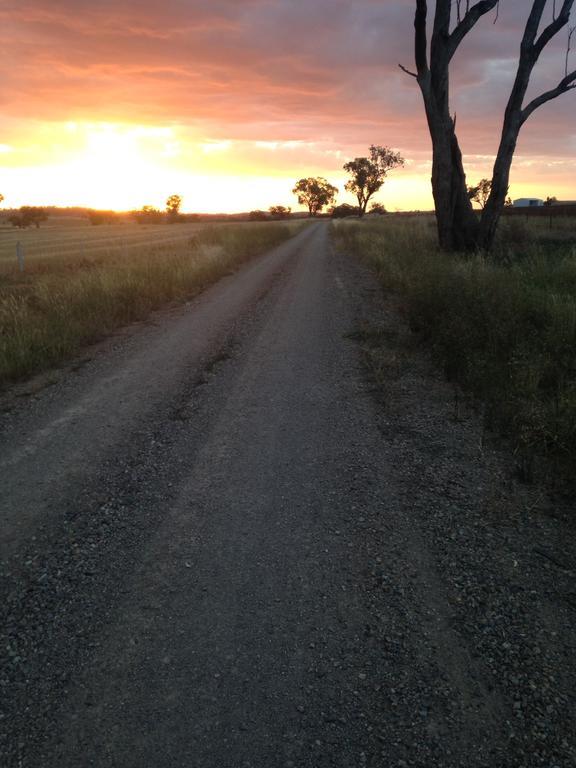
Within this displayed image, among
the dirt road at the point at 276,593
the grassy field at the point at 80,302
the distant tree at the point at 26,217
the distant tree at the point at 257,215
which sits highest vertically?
the distant tree at the point at 257,215

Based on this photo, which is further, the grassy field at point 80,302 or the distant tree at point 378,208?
the distant tree at point 378,208

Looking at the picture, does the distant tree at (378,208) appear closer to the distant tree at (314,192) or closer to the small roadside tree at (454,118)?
the distant tree at (314,192)

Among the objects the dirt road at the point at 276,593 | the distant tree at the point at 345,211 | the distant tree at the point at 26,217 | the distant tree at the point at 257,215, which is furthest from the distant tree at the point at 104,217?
the dirt road at the point at 276,593

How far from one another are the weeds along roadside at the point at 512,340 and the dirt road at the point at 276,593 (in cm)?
57

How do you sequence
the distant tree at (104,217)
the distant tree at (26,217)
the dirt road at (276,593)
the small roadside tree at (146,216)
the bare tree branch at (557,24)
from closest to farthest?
the dirt road at (276,593), the bare tree branch at (557,24), the distant tree at (26,217), the distant tree at (104,217), the small roadside tree at (146,216)

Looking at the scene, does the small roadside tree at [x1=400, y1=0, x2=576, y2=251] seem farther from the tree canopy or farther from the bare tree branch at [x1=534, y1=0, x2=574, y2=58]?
the tree canopy

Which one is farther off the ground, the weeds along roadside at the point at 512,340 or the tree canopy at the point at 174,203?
the tree canopy at the point at 174,203

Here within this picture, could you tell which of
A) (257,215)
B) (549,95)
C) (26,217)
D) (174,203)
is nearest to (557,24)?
(549,95)

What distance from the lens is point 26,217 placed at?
63406mm

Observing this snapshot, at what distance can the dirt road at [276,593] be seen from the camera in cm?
222

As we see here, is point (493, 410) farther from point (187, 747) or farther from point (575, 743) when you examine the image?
point (187, 747)

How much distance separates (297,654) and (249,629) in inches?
12.7

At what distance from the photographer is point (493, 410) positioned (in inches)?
219

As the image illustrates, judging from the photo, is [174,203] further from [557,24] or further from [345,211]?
[557,24]
